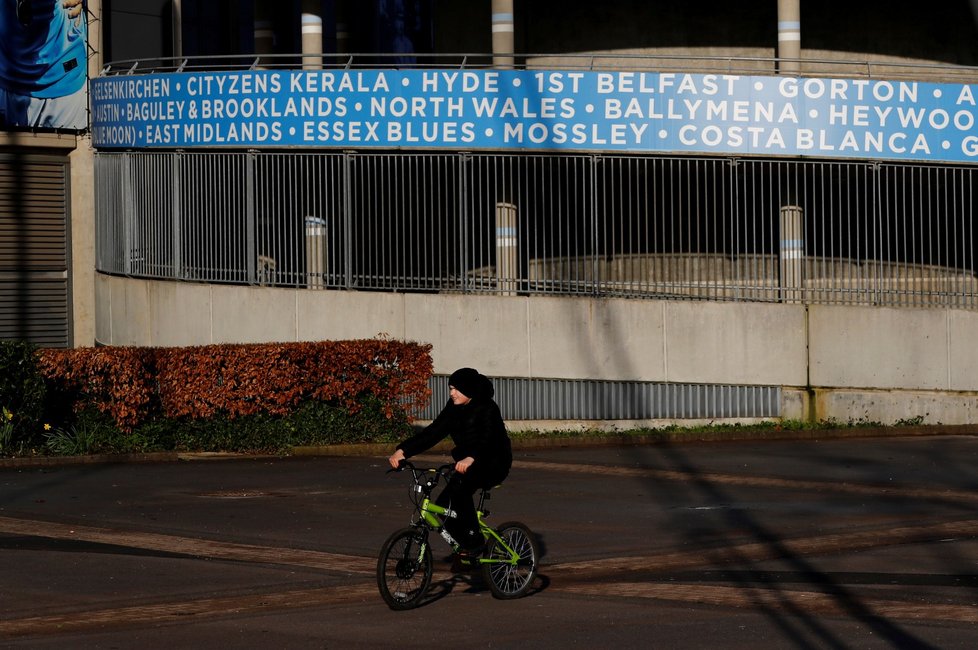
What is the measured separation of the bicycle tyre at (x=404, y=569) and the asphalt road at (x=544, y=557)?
0.22m

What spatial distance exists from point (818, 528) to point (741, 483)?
330 cm

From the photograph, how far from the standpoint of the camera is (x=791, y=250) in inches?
957

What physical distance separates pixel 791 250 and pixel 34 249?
13.7 meters

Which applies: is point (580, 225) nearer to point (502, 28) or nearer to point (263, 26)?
point (502, 28)

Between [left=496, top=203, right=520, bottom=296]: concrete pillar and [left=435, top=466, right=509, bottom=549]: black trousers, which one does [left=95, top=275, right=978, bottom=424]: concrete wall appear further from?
[left=435, top=466, right=509, bottom=549]: black trousers

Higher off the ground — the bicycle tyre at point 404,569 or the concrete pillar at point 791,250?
the concrete pillar at point 791,250

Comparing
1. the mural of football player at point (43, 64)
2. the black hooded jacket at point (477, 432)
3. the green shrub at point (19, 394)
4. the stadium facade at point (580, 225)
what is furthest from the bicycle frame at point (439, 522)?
the mural of football player at point (43, 64)

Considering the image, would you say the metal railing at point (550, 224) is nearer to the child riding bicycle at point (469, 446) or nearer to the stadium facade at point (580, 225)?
the stadium facade at point (580, 225)

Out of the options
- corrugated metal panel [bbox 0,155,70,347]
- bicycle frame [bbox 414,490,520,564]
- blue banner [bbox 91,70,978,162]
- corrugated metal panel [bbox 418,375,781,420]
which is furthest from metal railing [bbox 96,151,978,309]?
bicycle frame [bbox 414,490,520,564]

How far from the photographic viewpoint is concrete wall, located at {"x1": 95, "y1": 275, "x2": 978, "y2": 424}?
22.8 m

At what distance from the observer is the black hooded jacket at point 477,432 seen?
424 inches

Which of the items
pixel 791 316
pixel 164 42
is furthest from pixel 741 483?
pixel 164 42

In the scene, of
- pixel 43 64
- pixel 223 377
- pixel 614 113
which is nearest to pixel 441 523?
pixel 223 377

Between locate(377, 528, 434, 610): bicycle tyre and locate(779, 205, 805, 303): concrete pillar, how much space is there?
13962 millimetres
